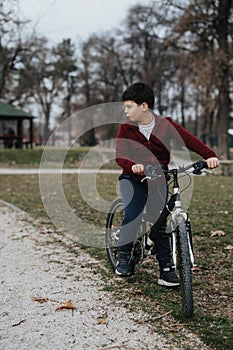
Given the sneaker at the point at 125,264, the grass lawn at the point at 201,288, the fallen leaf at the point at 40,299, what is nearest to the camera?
the grass lawn at the point at 201,288

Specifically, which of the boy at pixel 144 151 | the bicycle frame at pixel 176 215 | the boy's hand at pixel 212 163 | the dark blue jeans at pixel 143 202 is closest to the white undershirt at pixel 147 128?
the boy at pixel 144 151

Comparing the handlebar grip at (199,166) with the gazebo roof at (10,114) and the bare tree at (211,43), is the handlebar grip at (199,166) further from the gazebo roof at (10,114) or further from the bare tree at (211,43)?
the gazebo roof at (10,114)

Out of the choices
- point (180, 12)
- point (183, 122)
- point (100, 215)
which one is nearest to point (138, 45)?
point (183, 122)

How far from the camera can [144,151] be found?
13.4ft

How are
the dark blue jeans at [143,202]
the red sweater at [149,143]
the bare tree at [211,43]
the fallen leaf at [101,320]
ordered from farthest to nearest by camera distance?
the bare tree at [211,43], the dark blue jeans at [143,202], the red sweater at [149,143], the fallen leaf at [101,320]

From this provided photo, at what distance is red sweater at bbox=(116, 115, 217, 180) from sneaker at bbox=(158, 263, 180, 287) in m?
0.84

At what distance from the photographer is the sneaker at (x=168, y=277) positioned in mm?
4168

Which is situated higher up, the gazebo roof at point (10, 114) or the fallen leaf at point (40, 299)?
the gazebo roof at point (10, 114)

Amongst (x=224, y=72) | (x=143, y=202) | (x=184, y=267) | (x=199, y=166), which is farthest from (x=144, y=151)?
(x=224, y=72)

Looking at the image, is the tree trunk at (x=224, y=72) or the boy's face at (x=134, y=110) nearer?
the boy's face at (x=134, y=110)

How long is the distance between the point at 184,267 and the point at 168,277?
677mm

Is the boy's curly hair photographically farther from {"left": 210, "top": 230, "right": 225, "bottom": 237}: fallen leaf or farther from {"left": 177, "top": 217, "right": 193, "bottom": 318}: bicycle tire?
{"left": 210, "top": 230, "right": 225, "bottom": 237}: fallen leaf

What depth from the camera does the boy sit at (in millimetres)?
4047

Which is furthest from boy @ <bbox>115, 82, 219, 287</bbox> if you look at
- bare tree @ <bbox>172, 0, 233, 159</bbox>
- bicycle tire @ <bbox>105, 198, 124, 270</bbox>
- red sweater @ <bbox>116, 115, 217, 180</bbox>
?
bare tree @ <bbox>172, 0, 233, 159</bbox>
